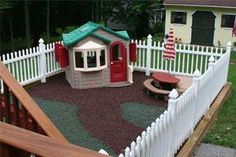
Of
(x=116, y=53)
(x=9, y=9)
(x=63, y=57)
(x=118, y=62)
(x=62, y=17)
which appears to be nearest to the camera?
(x=63, y=57)

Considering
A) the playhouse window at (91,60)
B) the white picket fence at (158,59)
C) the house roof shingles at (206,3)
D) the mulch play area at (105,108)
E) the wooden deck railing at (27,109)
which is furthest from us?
the house roof shingles at (206,3)

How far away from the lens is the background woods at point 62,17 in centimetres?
2105

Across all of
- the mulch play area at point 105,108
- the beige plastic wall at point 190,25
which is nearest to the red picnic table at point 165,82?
the mulch play area at point 105,108

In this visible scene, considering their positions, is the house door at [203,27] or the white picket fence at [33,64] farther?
the house door at [203,27]

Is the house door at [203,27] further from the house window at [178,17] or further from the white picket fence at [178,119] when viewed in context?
the white picket fence at [178,119]

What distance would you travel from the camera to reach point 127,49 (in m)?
9.97

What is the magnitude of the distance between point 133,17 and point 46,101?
15873 millimetres

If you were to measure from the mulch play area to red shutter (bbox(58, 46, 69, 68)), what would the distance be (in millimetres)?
645

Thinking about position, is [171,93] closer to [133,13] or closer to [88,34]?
[88,34]

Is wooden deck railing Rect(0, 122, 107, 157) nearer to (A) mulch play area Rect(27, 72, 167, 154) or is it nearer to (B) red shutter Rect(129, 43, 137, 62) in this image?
(A) mulch play area Rect(27, 72, 167, 154)

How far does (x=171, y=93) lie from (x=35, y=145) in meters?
3.58

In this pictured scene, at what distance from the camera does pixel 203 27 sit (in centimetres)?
2067

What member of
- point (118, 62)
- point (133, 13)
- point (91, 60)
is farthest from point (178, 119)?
point (133, 13)

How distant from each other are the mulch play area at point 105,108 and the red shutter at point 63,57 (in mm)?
645
